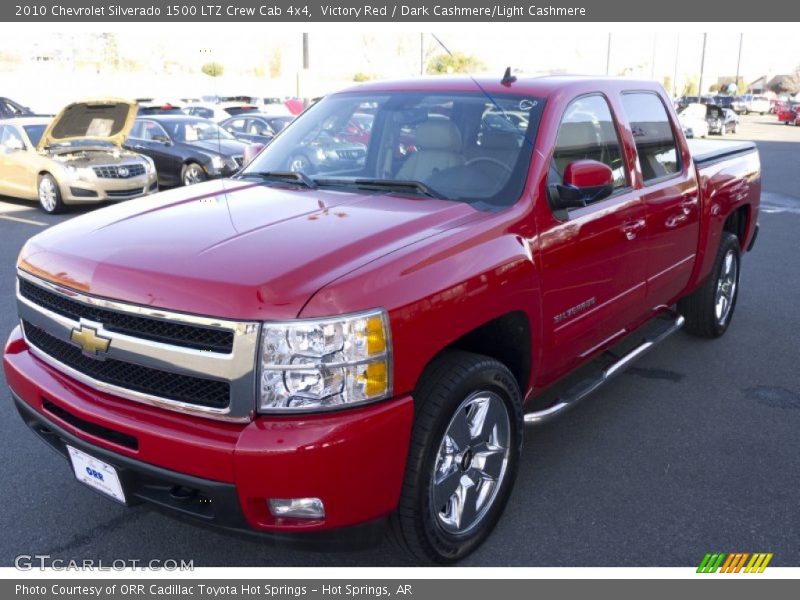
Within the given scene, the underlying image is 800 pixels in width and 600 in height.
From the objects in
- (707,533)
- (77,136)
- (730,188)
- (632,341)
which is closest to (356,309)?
(707,533)

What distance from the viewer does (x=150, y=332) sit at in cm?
260

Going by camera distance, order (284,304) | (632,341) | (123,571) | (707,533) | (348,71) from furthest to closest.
Result: 1. (348,71)
2. (632,341)
3. (707,533)
4. (123,571)
5. (284,304)

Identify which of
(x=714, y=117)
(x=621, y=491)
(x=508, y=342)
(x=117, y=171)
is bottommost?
(x=621, y=491)

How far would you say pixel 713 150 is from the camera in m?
5.85

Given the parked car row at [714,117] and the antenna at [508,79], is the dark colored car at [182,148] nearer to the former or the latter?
the antenna at [508,79]

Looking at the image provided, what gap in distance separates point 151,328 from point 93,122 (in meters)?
10.1

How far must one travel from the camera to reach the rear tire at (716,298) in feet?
18.6

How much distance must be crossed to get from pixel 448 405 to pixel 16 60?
3916 inches

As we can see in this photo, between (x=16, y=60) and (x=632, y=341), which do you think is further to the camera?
(x=16, y=60)

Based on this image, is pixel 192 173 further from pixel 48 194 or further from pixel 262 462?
pixel 262 462

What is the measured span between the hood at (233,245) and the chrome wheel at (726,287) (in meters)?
3.38

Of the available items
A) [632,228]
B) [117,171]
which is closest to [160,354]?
[632,228]

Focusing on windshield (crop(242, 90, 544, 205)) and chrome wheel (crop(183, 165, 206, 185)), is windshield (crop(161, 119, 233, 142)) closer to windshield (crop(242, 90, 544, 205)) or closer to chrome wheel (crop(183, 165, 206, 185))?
chrome wheel (crop(183, 165, 206, 185))

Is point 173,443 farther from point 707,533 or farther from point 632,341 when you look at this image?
point 632,341
